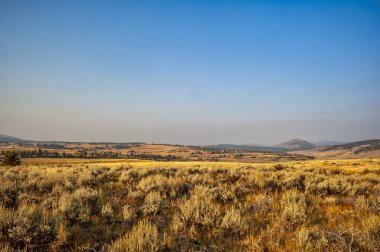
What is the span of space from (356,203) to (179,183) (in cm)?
636

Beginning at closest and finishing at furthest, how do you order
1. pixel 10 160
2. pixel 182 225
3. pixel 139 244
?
pixel 139 244
pixel 182 225
pixel 10 160

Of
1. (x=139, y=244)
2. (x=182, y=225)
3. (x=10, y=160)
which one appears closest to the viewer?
(x=139, y=244)

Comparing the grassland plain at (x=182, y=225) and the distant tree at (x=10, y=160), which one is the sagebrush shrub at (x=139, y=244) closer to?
the grassland plain at (x=182, y=225)

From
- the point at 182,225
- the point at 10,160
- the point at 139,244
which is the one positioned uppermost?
the point at 139,244

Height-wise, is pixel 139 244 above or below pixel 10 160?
above

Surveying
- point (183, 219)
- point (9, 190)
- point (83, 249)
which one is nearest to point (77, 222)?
point (83, 249)

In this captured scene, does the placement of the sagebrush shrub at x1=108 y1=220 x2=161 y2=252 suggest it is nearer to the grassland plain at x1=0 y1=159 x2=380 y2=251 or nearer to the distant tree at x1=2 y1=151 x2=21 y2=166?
the grassland plain at x1=0 y1=159 x2=380 y2=251

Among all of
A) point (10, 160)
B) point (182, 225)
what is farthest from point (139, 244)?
point (10, 160)

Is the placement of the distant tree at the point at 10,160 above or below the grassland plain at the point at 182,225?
below

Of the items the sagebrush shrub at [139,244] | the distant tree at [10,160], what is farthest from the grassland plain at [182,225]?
the distant tree at [10,160]

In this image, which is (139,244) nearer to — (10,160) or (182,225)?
(182,225)

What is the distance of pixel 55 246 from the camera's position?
429 centimetres

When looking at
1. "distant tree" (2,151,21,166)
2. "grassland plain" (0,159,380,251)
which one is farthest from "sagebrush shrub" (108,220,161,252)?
"distant tree" (2,151,21,166)

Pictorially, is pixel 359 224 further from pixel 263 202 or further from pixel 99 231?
pixel 99 231
